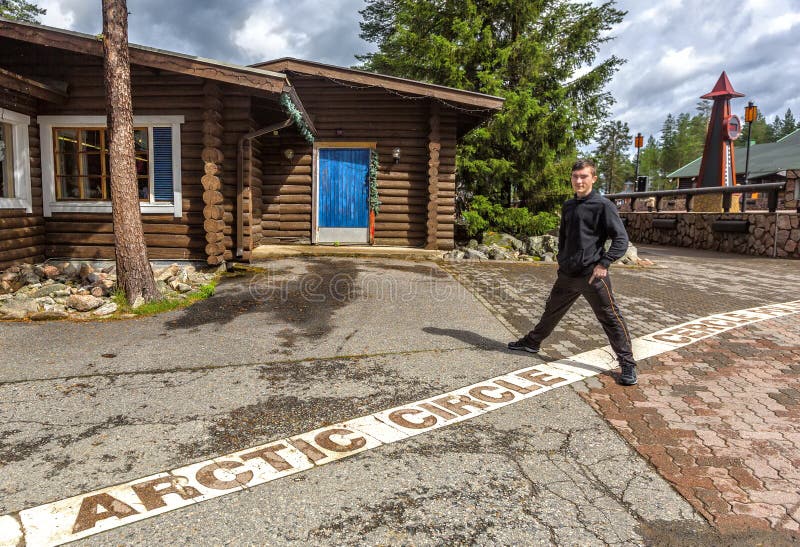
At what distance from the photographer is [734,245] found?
55.1ft

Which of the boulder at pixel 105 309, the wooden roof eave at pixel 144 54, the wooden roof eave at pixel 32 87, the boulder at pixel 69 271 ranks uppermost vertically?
the wooden roof eave at pixel 144 54

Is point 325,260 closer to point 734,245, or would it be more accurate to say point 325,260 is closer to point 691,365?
point 691,365

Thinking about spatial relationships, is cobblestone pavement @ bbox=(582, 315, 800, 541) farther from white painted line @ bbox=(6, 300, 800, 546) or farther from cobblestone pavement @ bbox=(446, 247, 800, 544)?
white painted line @ bbox=(6, 300, 800, 546)

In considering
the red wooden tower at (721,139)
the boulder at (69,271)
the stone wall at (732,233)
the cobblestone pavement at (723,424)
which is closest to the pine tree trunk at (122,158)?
the boulder at (69,271)

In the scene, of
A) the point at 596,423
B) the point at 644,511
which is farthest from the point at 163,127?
the point at 644,511

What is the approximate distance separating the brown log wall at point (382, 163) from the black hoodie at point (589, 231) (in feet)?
27.1

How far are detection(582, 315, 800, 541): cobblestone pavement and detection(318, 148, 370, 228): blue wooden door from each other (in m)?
9.05

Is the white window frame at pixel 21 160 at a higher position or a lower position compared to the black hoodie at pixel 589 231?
higher

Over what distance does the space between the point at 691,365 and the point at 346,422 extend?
11.6 feet

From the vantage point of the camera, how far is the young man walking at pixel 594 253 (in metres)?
4.53

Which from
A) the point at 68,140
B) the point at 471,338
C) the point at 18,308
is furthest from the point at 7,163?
the point at 471,338

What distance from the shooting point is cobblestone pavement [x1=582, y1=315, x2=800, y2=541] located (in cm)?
274

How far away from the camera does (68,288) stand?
25.2 ft

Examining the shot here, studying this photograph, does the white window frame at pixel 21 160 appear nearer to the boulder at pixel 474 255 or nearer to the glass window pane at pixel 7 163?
the glass window pane at pixel 7 163
